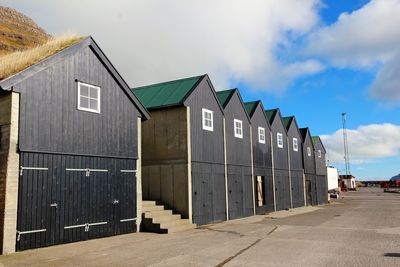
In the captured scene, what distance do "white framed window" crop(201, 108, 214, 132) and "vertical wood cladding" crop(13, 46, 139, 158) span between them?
470 cm

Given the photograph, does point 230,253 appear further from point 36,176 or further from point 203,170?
point 203,170

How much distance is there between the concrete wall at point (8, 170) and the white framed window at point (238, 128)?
13908 millimetres

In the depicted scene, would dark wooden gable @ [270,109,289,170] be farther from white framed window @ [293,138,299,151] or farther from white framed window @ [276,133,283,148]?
white framed window @ [293,138,299,151]

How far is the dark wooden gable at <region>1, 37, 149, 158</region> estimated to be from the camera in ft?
41.9

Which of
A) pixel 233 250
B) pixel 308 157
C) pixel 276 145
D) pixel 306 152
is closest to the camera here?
pixel 233 250

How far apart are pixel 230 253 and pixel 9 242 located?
635 cm

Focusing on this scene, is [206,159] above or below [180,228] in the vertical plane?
above

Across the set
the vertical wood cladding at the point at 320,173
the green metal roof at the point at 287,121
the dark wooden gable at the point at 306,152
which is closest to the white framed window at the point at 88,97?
the green metal roof at the point at 287,121

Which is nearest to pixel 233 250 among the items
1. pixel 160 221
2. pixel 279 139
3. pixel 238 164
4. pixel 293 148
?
pixel 160 221

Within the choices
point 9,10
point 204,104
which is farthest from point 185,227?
point 9,10

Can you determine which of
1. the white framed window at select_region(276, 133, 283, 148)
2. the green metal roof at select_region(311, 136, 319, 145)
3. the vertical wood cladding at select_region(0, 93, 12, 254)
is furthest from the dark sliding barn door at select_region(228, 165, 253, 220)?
the green metal roof at select_region(311, 136, 319, 145)

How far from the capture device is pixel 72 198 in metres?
13.8

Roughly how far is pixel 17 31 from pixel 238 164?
109360 mm

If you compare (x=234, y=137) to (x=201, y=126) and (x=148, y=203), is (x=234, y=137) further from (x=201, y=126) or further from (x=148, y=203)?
(x=148, y=203)
